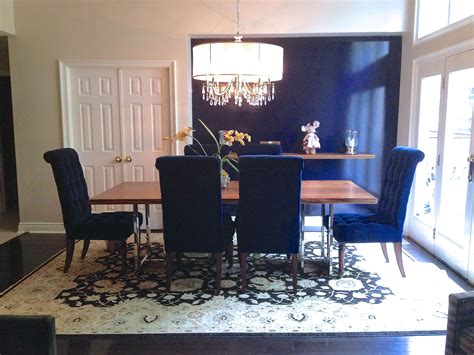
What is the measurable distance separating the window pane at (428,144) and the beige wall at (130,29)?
36.0 inches

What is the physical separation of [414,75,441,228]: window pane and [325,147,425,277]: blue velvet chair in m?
0.90

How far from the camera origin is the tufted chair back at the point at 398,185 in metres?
3.46

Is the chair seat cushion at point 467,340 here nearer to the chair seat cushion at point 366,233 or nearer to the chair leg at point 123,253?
the chair seat cushion at point 366,233

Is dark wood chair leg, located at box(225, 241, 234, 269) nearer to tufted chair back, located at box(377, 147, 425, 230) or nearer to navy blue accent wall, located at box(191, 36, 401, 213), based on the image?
tufted chair back, located at box(377, 147, 425, 230)

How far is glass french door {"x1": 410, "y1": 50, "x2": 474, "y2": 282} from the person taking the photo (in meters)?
3.64

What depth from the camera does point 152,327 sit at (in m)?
2.86

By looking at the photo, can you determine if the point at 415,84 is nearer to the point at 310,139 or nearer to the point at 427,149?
the point at 427,149

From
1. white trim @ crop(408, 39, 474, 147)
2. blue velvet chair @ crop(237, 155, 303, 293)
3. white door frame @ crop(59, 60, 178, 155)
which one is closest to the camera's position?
blue velvet chair @ crop(237, 155, 303, 293)

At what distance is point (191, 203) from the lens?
325 cm

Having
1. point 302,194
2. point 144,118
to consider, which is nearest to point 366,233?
point 302,194

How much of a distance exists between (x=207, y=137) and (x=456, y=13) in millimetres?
2903

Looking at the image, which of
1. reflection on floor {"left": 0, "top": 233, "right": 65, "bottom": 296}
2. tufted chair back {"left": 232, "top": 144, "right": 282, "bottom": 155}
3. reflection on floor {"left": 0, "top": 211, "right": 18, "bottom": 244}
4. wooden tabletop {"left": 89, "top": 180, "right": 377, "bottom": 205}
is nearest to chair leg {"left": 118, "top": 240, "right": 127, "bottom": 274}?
wooden tabletop {"left": 89, "top": 180, "right": 377, "bottom": 205}

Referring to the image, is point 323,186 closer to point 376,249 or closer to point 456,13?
point 376,249

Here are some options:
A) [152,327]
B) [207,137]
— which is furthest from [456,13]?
[152,327]
